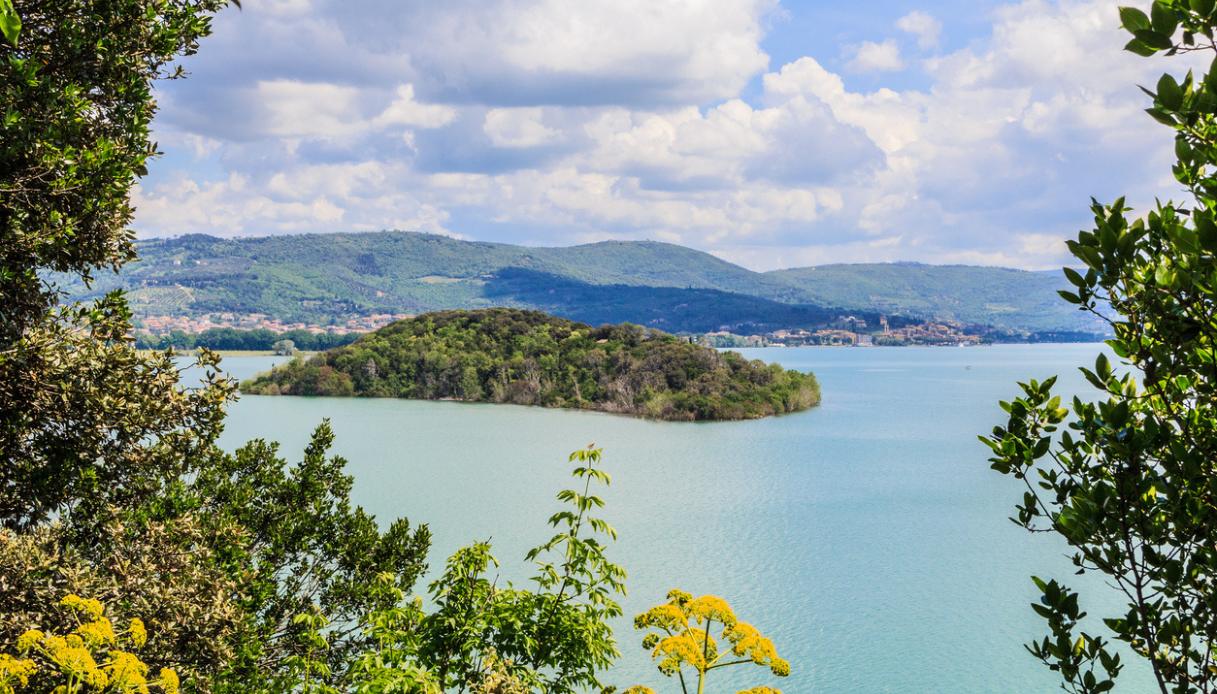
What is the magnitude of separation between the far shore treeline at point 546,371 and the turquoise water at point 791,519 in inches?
164

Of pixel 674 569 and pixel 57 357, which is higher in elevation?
pixel 57 357

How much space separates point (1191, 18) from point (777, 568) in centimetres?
1960

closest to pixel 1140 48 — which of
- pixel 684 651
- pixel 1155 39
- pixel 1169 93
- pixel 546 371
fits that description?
pixel 1155 39

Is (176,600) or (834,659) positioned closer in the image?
(176,600)

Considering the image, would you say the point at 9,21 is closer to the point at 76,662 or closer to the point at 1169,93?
the point at 76,662

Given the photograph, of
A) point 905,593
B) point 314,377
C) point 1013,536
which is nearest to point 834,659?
point 905,593

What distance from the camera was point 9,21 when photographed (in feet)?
4.38

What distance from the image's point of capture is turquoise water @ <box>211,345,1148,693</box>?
593 inches

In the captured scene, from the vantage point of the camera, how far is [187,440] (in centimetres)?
562

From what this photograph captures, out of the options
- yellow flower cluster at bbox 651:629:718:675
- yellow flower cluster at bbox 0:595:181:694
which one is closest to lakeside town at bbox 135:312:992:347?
yellow flower cluster at bbox 651:629:718:675

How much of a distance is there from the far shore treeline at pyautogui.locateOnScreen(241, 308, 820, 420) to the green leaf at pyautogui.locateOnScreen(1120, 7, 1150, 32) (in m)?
52.2

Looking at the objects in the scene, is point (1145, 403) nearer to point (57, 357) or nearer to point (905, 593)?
point (57, 357)

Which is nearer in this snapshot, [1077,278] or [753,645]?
[1077,278]

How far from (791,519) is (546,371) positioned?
4126cm
